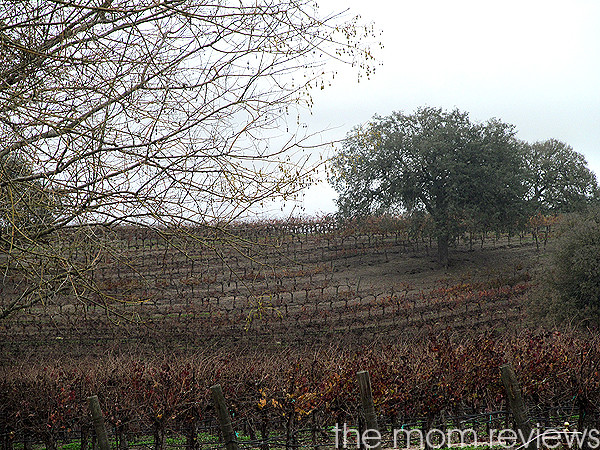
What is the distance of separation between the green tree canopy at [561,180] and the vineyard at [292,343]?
2.12 metres

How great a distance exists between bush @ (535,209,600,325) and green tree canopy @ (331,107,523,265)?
1138cm

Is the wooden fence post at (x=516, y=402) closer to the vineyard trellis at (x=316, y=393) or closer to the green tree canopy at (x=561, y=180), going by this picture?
the vineyard trellis at (x=316, y=393)

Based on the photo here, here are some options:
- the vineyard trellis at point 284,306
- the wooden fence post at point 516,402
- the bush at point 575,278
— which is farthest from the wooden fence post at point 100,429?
the bush at point 575,278

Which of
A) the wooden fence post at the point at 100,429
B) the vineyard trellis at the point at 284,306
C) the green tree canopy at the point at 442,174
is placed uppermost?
the green tree canopy at the point at 442,174

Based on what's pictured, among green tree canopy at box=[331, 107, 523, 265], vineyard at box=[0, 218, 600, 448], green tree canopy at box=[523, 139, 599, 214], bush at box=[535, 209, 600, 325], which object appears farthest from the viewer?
green tree canopy at box=[523, 139, 599, 214]

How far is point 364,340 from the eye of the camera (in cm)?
1861

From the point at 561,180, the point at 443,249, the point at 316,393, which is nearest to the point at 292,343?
the point at 316,393

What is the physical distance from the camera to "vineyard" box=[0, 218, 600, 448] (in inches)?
295

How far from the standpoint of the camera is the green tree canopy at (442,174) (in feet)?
95.8

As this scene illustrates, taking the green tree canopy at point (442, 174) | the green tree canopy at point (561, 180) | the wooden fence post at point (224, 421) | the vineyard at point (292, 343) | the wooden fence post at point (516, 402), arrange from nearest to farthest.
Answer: the wooden fence post at point (224, 421)
the wooden fence post at point (516, 402)
the vineyard at point (292, 343)
the green tree canopy at point (442, 174)
the green tree canopy at point (561, 180)

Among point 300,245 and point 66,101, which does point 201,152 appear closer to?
point 66,101

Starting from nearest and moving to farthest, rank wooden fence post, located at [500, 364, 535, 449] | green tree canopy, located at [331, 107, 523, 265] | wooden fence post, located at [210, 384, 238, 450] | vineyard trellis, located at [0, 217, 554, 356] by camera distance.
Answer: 1. wooden fence post, located at [210, 384, 238, 450]
2. wooden fence post, located at [500, 364, 535, 449]
3. vineyard trellis, located at [0, 217, 554, 356]
4. green tree canopy, located at [331, 107, 523, 265]

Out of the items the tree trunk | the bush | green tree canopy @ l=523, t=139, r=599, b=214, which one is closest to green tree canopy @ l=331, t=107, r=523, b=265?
the tree trunk

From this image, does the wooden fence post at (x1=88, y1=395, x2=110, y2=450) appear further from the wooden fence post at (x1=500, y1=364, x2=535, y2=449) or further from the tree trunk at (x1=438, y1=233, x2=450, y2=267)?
the tree trunk at (x1=438, y1=233, x2=450, y2=267)
